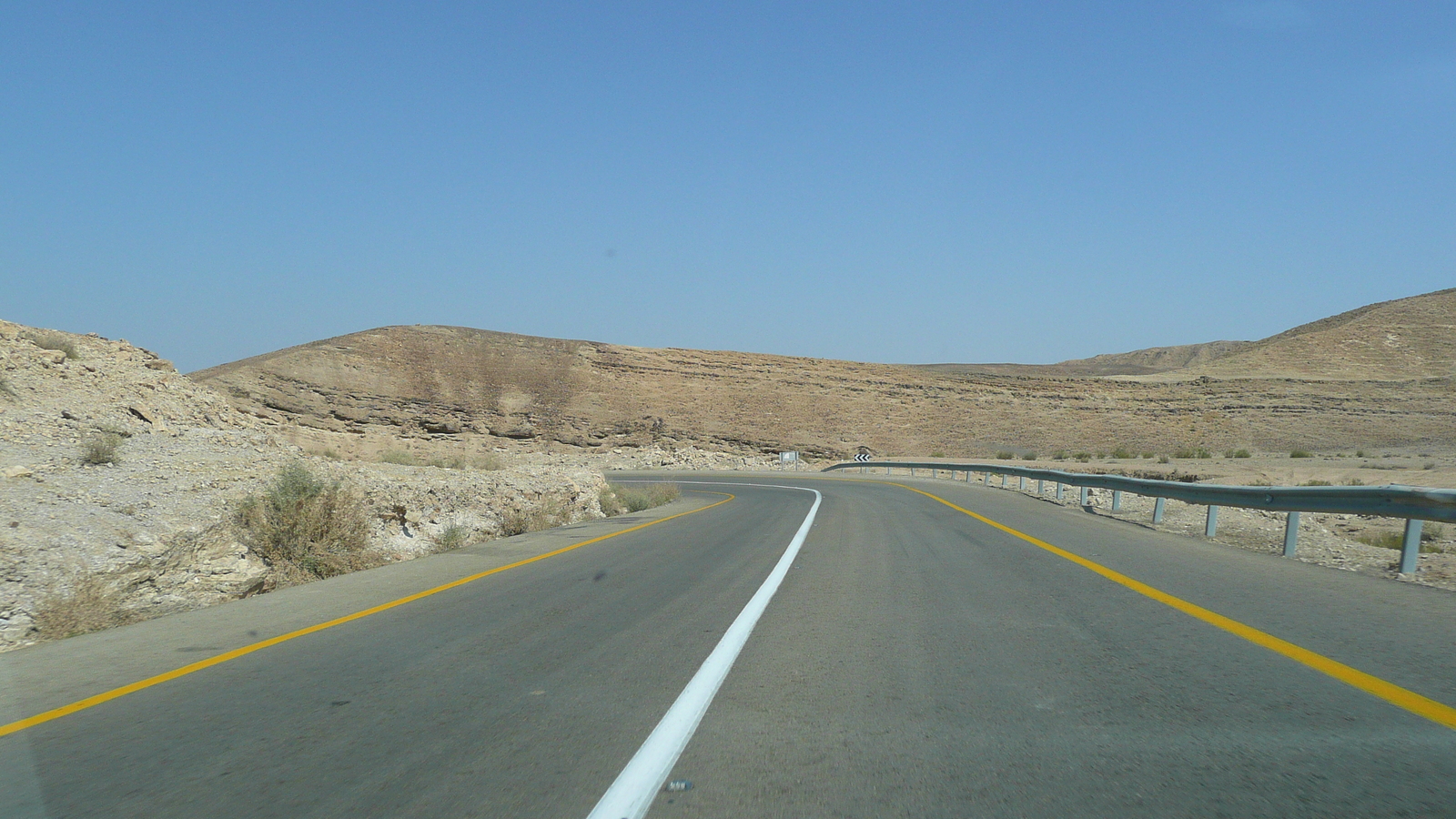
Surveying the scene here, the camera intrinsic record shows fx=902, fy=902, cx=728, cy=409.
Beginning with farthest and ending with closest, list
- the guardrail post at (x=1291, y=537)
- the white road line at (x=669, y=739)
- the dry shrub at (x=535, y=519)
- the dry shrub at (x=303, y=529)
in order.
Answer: the dry shrub at (x=535, y=519)
the guardrail post at (x=1291, y=537)
the dry shrub at (x=303, y=529)
the white road line at (x=669, y=739)

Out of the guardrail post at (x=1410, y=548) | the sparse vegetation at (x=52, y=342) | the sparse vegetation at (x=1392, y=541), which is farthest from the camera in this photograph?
the sparse vegetation at (x=52, y=342)

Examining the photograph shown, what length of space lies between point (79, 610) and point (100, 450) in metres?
6.39

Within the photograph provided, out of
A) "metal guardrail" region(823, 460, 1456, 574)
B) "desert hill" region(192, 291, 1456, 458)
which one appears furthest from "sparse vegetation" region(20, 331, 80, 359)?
"desert hill" region(192, 291, 1456, 458)

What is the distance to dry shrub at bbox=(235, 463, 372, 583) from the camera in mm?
11047

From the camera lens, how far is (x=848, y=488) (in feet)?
112

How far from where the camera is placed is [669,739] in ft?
14.2

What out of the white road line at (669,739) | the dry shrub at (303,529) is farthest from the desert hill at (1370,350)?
the white road line at (669,739)

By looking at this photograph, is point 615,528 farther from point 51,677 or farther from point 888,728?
point 888,728

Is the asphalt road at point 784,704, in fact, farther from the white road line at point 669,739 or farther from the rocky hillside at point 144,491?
the rocky hillside at point 144,491

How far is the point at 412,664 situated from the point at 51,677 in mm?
2384

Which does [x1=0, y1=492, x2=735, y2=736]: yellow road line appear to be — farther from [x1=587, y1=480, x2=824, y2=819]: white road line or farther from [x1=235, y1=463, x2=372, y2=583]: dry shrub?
[x1=587, y1=480, x2=824, y2=819]: white road line

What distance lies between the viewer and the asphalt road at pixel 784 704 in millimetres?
3689

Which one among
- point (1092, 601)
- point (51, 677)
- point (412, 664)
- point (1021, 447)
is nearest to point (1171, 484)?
point (1092, 601)

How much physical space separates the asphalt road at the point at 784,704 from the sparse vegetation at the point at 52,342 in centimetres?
1352
